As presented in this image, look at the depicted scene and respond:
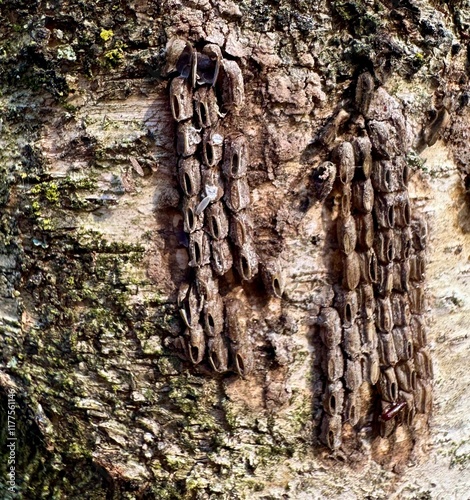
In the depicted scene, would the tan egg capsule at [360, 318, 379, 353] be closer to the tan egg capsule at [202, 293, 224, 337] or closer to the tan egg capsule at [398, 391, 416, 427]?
the tan egg capsule at [398, 391, 416, 427]

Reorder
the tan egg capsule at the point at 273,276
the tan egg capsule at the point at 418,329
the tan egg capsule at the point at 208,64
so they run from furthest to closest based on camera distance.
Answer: the tan egg capsule at the point at 418,329 < the tan egg capsule at the point at 273,276 < the tan egg capsule at the point at 208,64

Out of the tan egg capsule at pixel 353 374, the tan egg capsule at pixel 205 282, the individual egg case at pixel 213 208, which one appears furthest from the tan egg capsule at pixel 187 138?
the tan egg capsule at pixel 353 374

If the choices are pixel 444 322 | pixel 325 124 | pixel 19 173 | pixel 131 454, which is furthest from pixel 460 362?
pixel 19 173

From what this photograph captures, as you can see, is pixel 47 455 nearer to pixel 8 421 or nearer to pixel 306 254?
pixel 8 421

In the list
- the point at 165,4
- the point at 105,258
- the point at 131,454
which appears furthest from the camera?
the point at 131,454

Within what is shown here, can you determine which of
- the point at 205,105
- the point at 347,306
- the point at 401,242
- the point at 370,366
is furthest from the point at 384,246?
the point at 205,105

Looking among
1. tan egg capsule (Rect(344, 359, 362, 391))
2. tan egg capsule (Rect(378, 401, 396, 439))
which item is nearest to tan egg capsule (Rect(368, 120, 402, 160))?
tan egg capsule (Rect(344, 359, 362, 391))

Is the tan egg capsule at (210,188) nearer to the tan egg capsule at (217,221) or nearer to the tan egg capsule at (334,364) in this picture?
the tan egg capsule at (217,221)

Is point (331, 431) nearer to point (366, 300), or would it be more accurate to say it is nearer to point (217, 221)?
point (366, 300)
